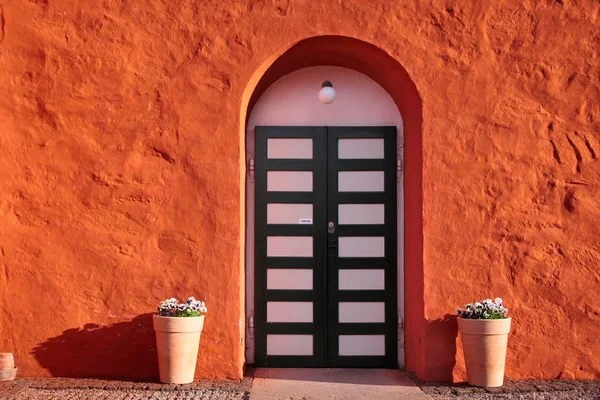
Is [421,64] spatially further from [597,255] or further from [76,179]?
[76,179]

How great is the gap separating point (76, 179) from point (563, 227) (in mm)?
4001

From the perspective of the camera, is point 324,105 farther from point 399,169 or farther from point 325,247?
point 325,247

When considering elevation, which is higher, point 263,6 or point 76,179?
point 263,6

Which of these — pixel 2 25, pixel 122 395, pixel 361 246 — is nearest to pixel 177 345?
pixel 122 395

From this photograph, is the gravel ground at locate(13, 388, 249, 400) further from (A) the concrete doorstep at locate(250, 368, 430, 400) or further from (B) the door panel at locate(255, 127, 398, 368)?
(B) the door panel at locate(255, 127, 398, 368)

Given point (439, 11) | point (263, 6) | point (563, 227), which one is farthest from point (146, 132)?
point (563, 227)

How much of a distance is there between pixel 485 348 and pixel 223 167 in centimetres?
251

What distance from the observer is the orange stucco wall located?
251 inches

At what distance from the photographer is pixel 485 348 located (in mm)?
6059

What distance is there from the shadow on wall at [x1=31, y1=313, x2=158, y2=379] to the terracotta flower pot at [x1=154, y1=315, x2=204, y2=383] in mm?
283

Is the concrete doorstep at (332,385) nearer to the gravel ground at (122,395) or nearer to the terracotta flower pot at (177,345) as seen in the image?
the gravel ground at (122,395)

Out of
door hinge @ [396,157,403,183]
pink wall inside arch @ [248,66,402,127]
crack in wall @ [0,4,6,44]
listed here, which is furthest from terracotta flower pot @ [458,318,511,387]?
crack in wall @ [0,4,6,44]

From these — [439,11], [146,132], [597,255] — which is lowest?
[597,255]

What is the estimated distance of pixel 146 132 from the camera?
6434 millimetres
